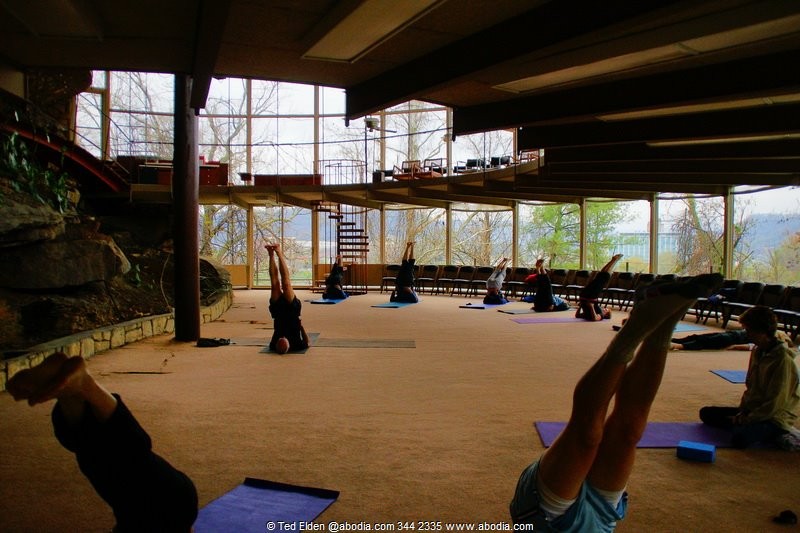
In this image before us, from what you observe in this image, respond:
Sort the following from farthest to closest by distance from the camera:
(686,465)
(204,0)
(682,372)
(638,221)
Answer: (638,221), (682,372), (686,465), (204,0)

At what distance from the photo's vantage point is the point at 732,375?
238 inches

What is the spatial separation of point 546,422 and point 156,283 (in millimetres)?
8117

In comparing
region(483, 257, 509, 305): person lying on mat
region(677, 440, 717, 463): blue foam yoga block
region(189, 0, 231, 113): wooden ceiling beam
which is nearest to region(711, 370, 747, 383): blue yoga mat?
region(677, 440, 717, 463): blue foam yoga block

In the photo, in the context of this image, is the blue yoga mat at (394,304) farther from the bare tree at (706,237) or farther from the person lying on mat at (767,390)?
the person lying on mat at (767,390)

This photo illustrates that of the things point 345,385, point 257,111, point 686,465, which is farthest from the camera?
point 257,111

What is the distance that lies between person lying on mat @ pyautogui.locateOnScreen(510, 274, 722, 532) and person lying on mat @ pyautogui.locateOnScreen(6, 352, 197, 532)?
1168mm

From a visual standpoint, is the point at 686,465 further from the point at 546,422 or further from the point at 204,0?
the point at 204,0

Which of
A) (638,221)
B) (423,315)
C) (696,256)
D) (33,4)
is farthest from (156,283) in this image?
(638,221)

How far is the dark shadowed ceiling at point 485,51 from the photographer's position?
3.58 metres

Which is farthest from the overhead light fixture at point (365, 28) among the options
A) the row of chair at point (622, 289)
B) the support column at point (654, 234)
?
the support column at point (654, 234)

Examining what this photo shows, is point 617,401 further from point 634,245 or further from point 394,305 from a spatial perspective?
point 634,245

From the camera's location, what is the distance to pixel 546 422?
429 centimetres

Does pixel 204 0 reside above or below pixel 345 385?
above

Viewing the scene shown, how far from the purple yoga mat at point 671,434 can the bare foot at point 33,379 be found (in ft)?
9.67
